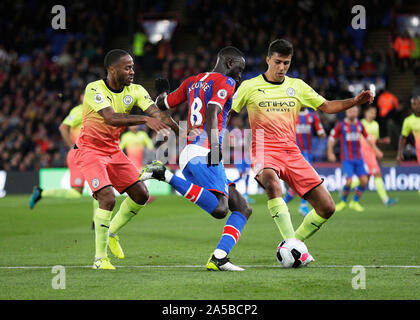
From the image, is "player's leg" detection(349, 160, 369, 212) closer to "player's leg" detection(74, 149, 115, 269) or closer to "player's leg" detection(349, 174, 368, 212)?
"player's leg" detection(349, 174, 368, 212)

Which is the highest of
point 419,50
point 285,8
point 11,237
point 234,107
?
point 285,8

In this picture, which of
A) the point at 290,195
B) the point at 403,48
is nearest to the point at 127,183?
the point at 290,195

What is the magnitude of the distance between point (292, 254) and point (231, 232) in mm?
639

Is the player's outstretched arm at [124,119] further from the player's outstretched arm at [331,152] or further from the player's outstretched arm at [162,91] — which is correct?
the player's outstretched arm at [331,152]

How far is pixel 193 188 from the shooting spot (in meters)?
7.12

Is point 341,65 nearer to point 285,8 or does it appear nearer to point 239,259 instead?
point 285,8

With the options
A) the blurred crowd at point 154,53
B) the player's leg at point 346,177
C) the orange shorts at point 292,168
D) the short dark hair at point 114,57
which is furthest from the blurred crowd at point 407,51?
the short dark hair at point 114,57

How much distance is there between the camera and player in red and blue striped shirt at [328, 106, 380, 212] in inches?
623

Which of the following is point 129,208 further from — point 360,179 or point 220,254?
point 360,179

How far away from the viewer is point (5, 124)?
83.9ft

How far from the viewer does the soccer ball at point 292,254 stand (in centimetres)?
734

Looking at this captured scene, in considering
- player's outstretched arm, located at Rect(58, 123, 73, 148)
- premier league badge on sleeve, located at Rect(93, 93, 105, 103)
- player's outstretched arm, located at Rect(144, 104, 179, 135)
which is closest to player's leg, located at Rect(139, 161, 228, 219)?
player's outstretched arm, located at Rect(144, 104, 179, 135)
